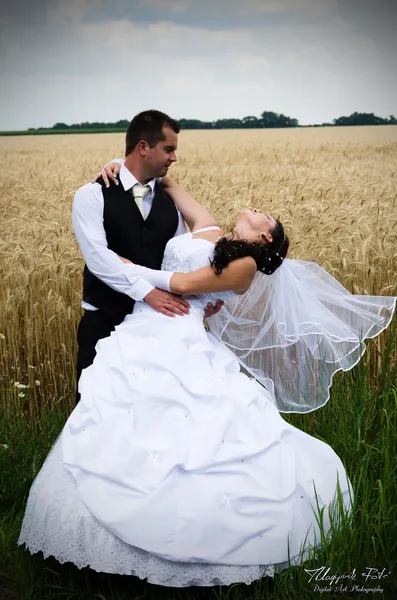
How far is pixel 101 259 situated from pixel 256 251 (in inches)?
29.2

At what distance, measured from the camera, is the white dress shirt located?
312 centimetres

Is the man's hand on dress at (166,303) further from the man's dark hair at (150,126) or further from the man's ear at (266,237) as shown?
the man's dark hair at (150,126)

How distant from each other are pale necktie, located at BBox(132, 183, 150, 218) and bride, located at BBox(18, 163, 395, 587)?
1.24ft

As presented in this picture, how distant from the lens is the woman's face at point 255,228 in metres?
3.10

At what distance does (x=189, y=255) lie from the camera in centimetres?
321

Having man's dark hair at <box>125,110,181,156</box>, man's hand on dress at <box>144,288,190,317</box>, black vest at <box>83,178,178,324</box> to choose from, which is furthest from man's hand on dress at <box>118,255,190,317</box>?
man's dark hair at <box>125,110,181,156</box>

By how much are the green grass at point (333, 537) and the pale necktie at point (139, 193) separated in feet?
4.67

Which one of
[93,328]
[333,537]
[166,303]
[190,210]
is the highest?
[190,210]

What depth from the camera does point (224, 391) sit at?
2.71m

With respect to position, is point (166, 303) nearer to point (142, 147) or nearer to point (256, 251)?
point (256, 251)

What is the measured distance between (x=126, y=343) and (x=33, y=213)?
4.03 m

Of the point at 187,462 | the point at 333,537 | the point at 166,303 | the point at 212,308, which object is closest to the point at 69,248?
the point at 212,308

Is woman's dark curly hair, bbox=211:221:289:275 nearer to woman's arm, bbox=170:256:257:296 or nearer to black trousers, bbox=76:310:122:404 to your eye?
woman's arm, bbox=170:256:257:296

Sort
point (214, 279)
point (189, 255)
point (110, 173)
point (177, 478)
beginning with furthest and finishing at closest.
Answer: point (110, 173), point (189, 255), point (214, 279), point (177, 478)
